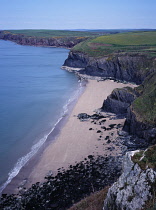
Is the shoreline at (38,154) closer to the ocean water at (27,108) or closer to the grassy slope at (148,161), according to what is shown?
the ocean water at (27,108)

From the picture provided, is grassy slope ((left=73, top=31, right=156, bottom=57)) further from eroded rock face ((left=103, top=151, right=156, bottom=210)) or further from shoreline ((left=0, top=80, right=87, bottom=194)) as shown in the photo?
eroded rock face ((left=103, top=151, right=156, bottom=210))

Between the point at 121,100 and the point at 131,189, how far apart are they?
28.4 m

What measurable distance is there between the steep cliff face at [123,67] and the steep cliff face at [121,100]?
25.0 metres

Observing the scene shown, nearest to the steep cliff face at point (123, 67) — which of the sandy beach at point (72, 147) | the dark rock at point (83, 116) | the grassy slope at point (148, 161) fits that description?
the sandy beach at point (72, 147)

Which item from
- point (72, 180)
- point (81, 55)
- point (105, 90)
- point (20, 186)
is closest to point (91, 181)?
point (72, 180)

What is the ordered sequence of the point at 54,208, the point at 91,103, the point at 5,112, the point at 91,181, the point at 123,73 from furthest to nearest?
the point at 123,73 → the point at 91,103 → the point at 5,112 → the point at 91,181 → the point at 54,208

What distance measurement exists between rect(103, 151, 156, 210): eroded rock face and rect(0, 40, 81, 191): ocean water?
1410 cm

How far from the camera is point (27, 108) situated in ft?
156

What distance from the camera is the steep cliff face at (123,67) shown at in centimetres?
6634

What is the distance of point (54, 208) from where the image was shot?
2012cm

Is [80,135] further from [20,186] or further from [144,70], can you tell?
[144,70]

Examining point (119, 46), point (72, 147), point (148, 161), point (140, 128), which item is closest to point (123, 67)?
point (119, 46)

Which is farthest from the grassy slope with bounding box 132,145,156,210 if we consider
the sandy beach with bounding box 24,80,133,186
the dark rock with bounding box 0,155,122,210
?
the sandy beach with bounding box 24,80,133,186

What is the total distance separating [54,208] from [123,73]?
55.1 m
